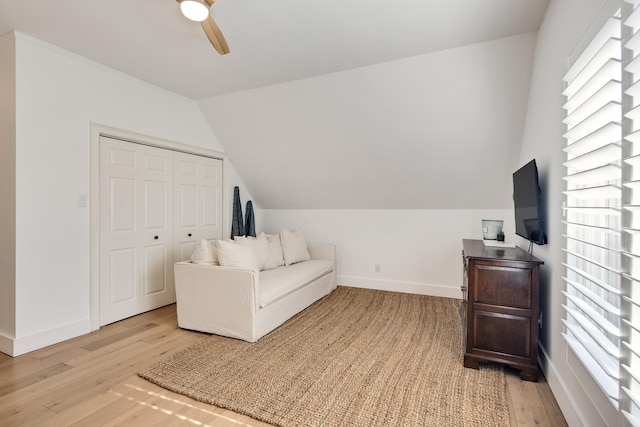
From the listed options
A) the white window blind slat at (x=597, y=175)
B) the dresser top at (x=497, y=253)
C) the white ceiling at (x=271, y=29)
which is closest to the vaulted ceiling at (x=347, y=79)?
the white ceiling at (x=271, y=29)

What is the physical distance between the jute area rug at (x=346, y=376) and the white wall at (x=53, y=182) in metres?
1.21

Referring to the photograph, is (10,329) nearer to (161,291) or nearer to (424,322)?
(161,291)

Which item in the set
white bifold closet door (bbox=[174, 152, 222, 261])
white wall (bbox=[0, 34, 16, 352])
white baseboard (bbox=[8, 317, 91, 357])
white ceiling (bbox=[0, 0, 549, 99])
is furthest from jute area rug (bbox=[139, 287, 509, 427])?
white ceiling (bbox=[0, 0, 549, 99])

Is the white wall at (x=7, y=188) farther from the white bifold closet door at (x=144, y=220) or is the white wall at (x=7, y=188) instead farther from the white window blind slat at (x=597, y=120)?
the white window blind slat at (x=597, y=120)

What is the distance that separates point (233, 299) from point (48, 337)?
5.20 feet

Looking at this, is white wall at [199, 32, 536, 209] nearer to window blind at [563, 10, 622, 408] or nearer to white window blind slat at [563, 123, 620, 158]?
window blind at [563, 10, 622, 408]

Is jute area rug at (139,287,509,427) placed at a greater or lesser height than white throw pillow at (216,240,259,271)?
lesser

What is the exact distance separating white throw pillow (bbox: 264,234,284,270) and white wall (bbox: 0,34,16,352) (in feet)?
7.27

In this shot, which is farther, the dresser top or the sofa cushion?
the sofa cushion

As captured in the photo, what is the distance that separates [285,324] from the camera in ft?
10.5

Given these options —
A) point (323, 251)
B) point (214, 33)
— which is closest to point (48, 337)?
point (214, 33)

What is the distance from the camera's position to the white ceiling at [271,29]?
2154 mm

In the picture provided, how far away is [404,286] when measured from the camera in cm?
436

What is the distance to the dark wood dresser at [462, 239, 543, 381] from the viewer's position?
7.07 feet
